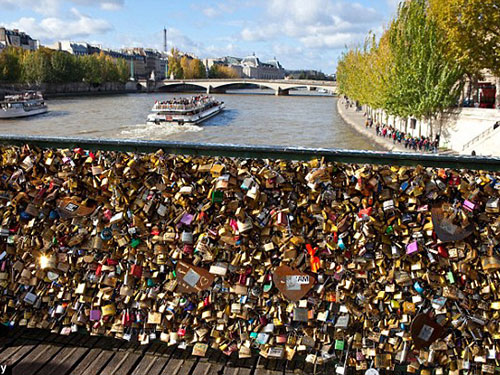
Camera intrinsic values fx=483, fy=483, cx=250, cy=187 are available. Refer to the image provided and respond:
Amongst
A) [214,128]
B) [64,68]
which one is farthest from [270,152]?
[64,68]

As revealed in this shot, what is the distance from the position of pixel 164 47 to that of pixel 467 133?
171572 mm

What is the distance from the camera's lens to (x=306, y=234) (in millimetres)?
2873

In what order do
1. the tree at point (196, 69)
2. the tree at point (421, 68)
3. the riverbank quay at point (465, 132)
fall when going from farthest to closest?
the tree at point (196, 69) < the tree at point (421, 68) < the riverbank quay at point (465, 132)

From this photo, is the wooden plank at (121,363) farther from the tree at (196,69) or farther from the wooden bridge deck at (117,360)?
the tree at (196,69)

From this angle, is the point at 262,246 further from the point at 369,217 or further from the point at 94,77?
the point at 94,77

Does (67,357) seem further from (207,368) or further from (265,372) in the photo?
(265,372)

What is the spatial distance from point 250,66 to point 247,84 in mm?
87882

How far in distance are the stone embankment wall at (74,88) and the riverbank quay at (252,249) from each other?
2670 inches

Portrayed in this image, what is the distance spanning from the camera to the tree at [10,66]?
217 ft

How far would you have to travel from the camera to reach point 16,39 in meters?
101

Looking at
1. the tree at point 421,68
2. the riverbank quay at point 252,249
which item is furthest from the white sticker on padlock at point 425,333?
the tree at point 421,68

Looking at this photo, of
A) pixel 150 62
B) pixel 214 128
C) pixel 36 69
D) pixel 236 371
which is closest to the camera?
pixel 236 371

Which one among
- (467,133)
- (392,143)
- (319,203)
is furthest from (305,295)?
(392,143)

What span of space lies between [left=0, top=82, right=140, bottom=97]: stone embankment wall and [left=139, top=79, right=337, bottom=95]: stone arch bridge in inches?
183
